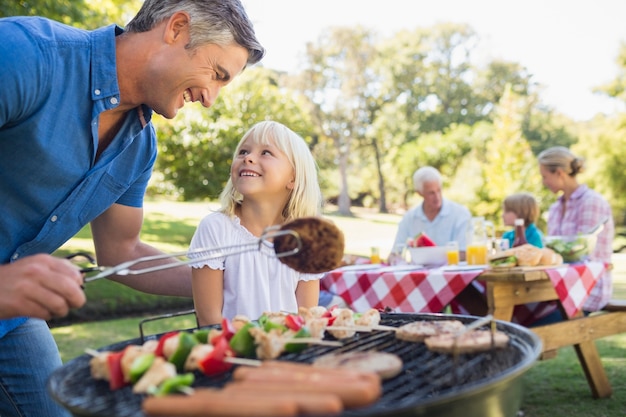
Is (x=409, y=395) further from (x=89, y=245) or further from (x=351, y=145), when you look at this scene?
(x=351, y=145)

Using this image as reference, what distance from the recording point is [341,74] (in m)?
41.4

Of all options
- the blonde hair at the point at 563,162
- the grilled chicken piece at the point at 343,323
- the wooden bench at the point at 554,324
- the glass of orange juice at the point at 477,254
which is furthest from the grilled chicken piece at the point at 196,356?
the blonde hair at the point at 563,162

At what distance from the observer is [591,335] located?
495cm

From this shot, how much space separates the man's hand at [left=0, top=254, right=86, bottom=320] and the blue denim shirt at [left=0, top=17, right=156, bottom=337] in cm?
59

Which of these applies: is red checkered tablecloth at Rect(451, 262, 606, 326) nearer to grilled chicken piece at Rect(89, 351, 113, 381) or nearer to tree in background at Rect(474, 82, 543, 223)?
grilled chicken piece at Rect(89, 351, 113, 381)

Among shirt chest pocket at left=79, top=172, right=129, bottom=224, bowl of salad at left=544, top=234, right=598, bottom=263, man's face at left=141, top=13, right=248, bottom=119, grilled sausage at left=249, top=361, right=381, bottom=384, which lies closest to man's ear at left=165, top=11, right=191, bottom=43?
man's face at left=141, top=13, right=248, bottom=119

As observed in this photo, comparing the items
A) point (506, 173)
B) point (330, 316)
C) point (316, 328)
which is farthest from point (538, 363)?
point (506, 173)

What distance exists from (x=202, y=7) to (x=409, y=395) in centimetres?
150

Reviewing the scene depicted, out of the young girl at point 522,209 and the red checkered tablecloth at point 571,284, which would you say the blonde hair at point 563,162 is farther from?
the red checkered tablecloth at point 571,284

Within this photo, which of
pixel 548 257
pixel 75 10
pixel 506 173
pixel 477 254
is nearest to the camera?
pixel 548 257

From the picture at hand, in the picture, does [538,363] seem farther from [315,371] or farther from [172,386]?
[172,386]

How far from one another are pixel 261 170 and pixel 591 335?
3.47 metres

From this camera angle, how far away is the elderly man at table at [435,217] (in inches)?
279

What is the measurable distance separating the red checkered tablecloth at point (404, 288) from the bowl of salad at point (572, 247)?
1.09m
